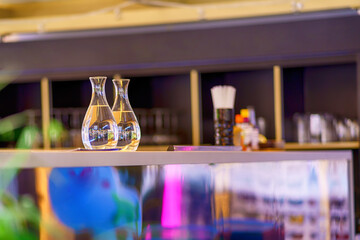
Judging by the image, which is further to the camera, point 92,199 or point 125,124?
point 125,124

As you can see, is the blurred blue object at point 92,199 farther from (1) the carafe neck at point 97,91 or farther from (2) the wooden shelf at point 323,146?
(2) the wooden shelf at point 323,146

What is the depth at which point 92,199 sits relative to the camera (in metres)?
1.37

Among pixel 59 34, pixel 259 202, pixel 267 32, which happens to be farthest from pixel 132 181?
pixel 59 34

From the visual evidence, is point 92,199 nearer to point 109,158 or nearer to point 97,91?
point 109,158

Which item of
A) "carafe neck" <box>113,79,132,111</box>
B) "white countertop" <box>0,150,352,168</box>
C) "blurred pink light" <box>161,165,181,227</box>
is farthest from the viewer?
"carafe neck" <box>113,79,132,111</box>

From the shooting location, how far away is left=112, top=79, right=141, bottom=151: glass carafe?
66.8 inches

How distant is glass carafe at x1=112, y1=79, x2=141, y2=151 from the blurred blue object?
1.01 ft

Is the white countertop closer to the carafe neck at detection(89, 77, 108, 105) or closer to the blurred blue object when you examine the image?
the blurred blue object

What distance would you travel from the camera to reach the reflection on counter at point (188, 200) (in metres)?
1.36

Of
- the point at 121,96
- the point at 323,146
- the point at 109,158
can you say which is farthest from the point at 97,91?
the point at 323,146

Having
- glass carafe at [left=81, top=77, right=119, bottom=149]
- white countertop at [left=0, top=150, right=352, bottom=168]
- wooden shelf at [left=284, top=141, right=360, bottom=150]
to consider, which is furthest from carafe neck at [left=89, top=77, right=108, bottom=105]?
wooden shelf at [left=284, top=141, right=360, bottom=150]

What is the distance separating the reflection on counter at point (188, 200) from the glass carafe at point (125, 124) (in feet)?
0.92

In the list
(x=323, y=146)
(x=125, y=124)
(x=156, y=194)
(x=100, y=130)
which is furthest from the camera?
(x=323, y=146)

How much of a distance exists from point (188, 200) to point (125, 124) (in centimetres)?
36
